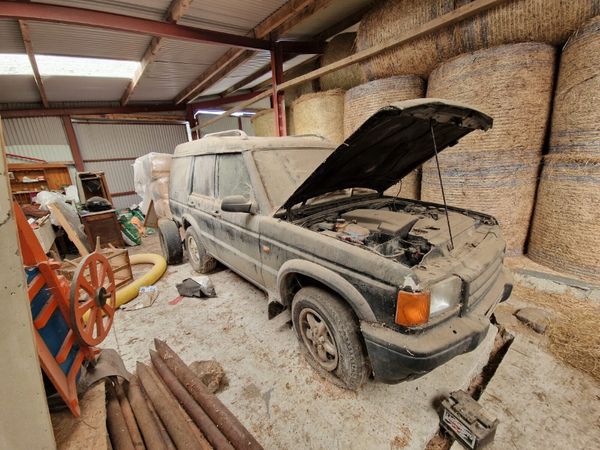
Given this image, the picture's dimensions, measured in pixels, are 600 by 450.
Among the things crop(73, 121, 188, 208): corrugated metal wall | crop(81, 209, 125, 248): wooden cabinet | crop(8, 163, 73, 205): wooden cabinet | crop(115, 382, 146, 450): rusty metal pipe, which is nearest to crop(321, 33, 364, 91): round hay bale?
crop(81, 209, 125, 248): wooden cabinet

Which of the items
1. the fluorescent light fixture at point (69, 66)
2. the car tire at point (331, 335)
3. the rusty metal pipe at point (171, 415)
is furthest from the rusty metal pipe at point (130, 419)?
the fluorescent light fixture at point (69, 66)

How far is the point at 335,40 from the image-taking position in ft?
18.6

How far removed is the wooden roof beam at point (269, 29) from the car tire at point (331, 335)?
15.0 feet

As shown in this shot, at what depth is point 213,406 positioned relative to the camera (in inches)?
65.1

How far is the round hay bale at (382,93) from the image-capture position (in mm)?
4012

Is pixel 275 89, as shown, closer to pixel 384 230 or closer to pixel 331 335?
pixel 384 230

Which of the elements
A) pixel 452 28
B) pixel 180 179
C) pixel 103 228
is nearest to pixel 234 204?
pixel 180 179

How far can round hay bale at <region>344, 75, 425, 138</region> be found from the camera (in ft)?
13.2

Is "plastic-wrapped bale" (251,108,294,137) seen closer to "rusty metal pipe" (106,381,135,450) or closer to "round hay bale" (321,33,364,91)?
"round hay bale" (321,33,364,91)

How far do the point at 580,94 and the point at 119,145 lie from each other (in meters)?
13.0

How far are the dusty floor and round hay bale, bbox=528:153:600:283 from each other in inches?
60.9

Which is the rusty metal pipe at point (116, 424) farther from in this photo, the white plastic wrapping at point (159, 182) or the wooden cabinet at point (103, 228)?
the white plastic wrapping at point (159, 182)

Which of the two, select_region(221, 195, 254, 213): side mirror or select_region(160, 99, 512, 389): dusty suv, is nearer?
select_region(160, 99, 512, 389): dusty suv

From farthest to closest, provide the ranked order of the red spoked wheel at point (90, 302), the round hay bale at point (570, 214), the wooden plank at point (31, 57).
Result: 1. the wooden plank at point (31, 57)
2. the round hay bale at point (570, 214)
3. the red spoked wheel at point (90, 302)
